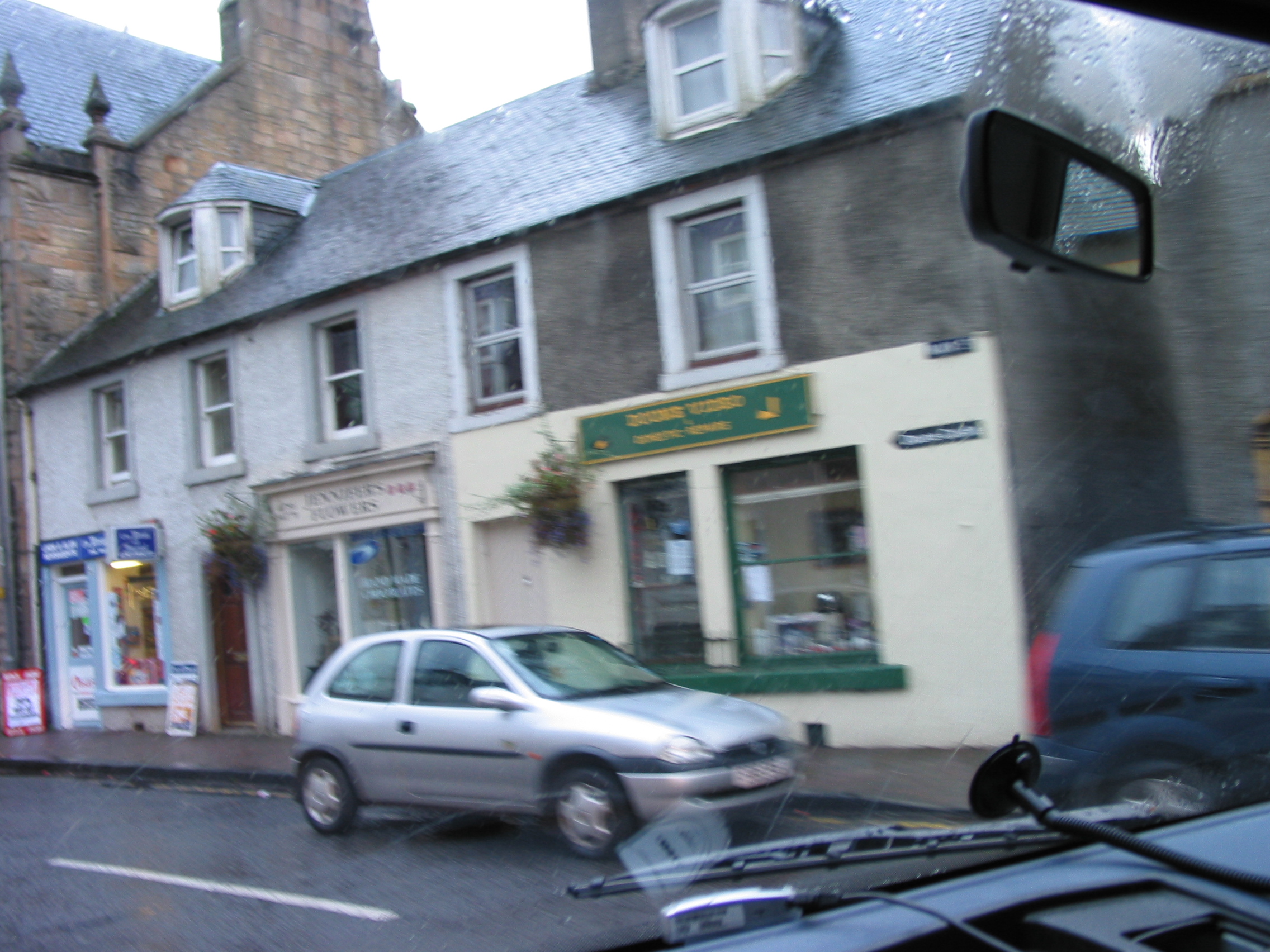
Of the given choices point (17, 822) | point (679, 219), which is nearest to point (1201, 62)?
point (679, 219)

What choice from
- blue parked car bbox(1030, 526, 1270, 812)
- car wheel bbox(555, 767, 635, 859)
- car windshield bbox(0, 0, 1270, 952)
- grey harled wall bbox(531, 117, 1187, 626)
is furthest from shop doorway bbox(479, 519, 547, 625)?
blue parked car bbox(1030, 526, 1270, 812)

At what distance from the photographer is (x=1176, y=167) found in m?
2.31

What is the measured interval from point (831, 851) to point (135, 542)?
4.78 metres

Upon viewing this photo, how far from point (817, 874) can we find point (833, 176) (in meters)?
1.90

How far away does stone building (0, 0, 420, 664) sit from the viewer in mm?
15420

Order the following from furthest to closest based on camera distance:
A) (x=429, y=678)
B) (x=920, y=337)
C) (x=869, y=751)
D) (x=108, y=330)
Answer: (x=108, y=330)
(x=429, y=678)
(x=920, y=337)
(x=869, y=751)

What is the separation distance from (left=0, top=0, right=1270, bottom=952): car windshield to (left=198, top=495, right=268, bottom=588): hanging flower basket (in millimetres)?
46

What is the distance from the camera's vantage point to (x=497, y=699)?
93.0 inches

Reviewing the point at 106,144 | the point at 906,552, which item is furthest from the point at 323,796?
the point at 106,144

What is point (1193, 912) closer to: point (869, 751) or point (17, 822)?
point (869, 751)

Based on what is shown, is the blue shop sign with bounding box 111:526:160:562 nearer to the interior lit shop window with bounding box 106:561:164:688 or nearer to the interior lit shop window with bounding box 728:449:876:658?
the interior lit shop window with bounding box 106:561:164:688

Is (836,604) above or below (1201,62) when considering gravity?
below

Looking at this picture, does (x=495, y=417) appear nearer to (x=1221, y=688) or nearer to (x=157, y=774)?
(x=1221, y=688)

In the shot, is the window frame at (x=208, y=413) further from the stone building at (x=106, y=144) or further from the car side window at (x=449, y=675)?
the stone building at (x=106, y=144)
